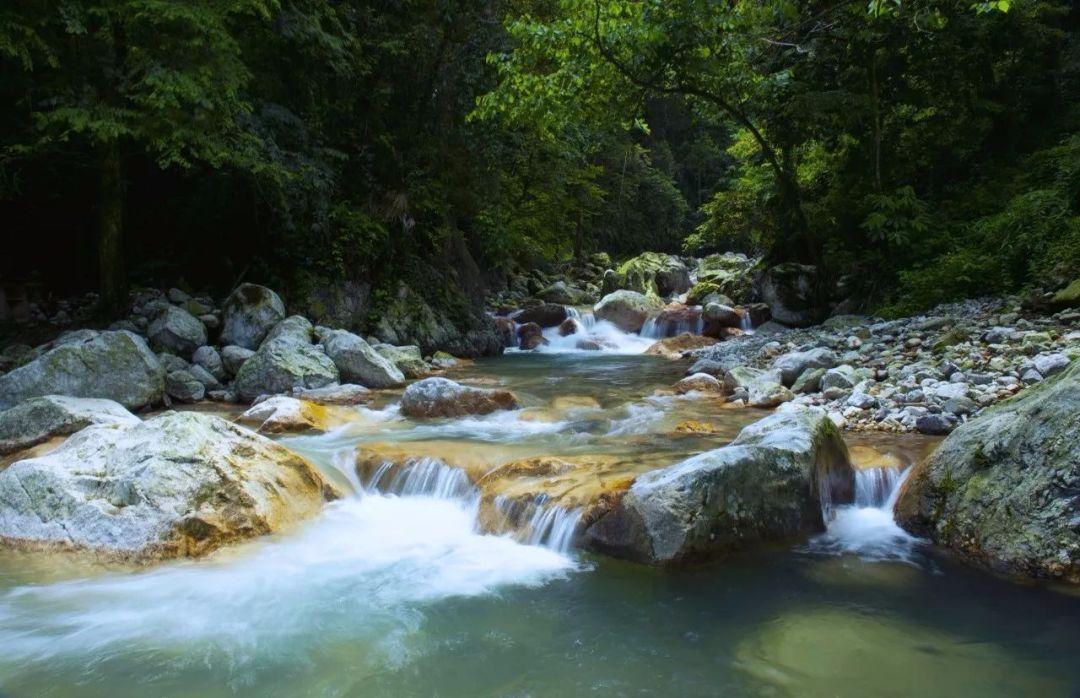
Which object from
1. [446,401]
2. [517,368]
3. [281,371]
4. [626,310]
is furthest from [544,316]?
[446,401]

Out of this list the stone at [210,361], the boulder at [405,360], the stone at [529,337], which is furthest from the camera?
the stone at [529,337]

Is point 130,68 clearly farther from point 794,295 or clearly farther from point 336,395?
point 794,295

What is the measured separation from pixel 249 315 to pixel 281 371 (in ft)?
7.15

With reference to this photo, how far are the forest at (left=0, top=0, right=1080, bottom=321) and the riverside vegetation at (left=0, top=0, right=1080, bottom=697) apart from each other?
8 centimetres

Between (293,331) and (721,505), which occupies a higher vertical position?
(293,331)

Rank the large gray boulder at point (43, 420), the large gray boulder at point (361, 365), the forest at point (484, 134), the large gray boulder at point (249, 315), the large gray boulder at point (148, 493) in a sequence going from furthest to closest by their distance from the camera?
the large gray boulder at point (249, 315) → the large gray boulder at point (361, 365) → the forest at point (484, 134) → the large gray boulder at point (43, 420) → the large gray boulder at point (148, 493)

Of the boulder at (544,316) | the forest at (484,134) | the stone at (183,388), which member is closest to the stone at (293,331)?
the stone at (183,388)

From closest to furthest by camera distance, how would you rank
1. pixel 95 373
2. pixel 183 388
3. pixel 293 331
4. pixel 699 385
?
pixel 95 373 < pixel 183 388 < pixel 699 385 < pixel 293 331

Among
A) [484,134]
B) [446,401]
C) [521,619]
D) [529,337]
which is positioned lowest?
[521,619]

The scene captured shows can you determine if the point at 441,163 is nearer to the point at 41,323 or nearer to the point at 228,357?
the point at 228,357

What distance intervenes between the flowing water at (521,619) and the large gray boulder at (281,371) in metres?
4.84

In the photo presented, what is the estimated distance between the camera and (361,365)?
438 inches

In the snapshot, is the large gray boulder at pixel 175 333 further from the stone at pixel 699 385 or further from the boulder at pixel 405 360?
the stone at pixel 699 385

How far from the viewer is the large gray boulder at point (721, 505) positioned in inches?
183
